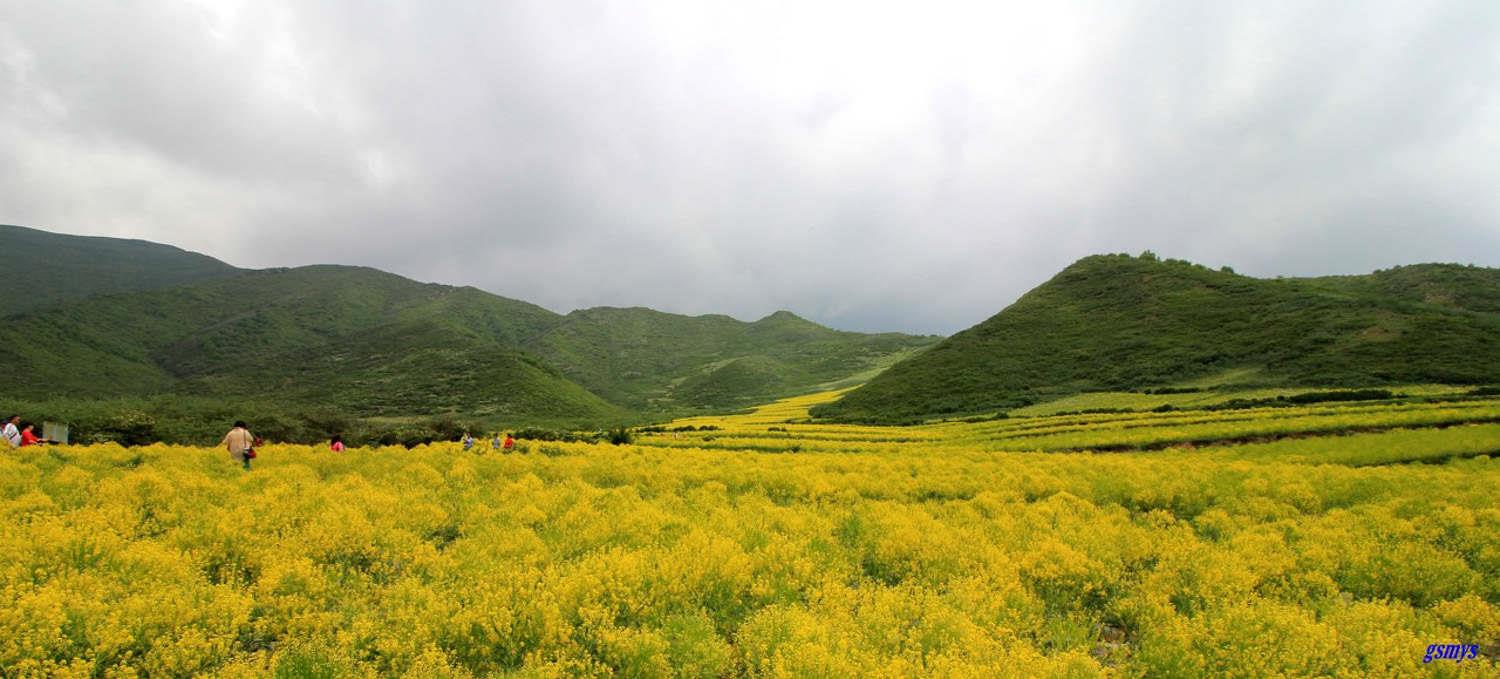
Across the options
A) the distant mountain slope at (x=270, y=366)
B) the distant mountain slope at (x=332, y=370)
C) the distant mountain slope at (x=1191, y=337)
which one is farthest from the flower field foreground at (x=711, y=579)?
the distant mountain slope at (x=270, y=366)

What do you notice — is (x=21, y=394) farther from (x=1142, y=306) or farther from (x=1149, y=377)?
(x=1142, y=306)

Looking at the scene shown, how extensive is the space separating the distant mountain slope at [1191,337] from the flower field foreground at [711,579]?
191ft

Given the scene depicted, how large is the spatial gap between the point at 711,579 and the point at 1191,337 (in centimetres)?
9394

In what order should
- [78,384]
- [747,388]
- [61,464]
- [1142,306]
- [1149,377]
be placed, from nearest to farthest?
[61,464], [1149,377], [1142,306], [78,384], [747,388]

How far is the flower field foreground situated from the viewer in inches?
262

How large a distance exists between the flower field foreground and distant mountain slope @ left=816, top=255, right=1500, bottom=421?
58120 millimetres

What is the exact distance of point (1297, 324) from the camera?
7412 centimetres

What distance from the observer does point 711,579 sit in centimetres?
919

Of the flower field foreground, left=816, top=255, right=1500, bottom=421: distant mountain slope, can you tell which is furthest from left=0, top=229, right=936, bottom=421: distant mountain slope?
the flower field foreground

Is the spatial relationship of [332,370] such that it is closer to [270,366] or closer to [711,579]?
[270,366]

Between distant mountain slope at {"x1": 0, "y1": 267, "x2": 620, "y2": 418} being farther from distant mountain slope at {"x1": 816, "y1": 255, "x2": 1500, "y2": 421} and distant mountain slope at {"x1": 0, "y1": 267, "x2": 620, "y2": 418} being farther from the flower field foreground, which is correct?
the flower field foreground

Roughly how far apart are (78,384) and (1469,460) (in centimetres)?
19250

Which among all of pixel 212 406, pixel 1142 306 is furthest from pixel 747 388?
pixel 212 406

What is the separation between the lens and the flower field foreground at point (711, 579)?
6.66 m
